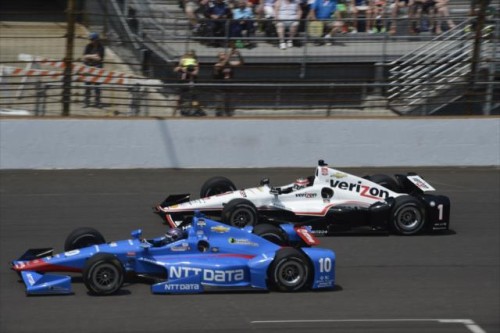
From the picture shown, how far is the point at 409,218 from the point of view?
35.9 feet

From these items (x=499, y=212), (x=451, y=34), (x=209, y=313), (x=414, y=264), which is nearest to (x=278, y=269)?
(x=209, y=313)

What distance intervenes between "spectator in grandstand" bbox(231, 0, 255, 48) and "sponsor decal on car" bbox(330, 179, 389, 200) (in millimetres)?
6849

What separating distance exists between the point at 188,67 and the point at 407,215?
655 centimetres

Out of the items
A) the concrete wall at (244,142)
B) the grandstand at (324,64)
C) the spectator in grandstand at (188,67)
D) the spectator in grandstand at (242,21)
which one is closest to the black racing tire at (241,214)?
the concrete wall at (244,142)

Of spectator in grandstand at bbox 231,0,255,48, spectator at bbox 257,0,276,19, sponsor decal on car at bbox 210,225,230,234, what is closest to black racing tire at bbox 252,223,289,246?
sponsor decal on car at bbox 210,225,230,234

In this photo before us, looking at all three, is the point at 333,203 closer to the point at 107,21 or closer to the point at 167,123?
the point at 167,123

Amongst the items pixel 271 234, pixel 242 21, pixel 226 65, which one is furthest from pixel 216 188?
pixel 242 21

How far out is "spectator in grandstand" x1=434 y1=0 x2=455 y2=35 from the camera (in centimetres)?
1811

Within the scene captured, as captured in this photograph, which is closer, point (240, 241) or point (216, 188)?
point (240, 241)

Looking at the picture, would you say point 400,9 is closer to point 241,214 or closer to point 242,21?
point 242,21

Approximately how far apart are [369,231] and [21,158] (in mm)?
6053

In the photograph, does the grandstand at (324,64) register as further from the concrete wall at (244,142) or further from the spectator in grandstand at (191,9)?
the concrete wall at (244,142)

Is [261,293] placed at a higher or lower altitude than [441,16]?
lower

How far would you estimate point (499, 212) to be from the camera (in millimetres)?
12430
